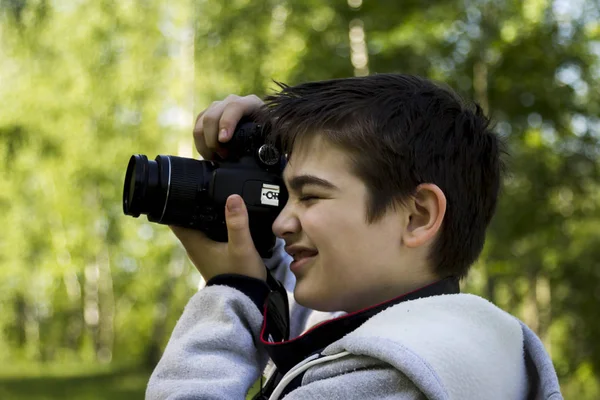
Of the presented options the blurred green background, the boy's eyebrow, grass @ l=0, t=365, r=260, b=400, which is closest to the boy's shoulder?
the boy's eyebrow

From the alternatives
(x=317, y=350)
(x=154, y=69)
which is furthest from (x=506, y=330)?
(x=154, y=69)

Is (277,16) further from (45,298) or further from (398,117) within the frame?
(45,298)

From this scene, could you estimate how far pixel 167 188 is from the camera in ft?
5.15

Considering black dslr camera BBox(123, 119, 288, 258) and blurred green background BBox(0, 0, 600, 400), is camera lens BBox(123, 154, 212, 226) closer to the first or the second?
black dslr camera BBox(123, 119, 288, 258)

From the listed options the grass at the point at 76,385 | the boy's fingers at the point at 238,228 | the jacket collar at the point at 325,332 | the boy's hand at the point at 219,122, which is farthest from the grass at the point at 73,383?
the jacket collar at the point at 325,332

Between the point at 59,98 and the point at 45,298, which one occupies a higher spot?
the point at 59,98

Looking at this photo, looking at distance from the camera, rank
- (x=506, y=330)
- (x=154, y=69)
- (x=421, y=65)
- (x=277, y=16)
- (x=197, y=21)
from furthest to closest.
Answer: (x=154, y=69) < (x=197, y=21) < (x=277, y=16) < (x=421, y=65) < (x=506, y=330)

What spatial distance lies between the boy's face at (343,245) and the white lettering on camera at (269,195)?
0.15 meters

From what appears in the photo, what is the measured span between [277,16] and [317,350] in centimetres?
986

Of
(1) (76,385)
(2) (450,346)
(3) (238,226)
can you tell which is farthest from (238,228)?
(1) (76,385)

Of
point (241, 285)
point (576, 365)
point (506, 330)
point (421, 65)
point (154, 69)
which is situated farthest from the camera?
point (154, 69)

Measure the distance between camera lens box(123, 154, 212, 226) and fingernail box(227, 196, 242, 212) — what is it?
0.28ft

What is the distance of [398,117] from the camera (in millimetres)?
1403

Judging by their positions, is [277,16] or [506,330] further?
[277,16]
